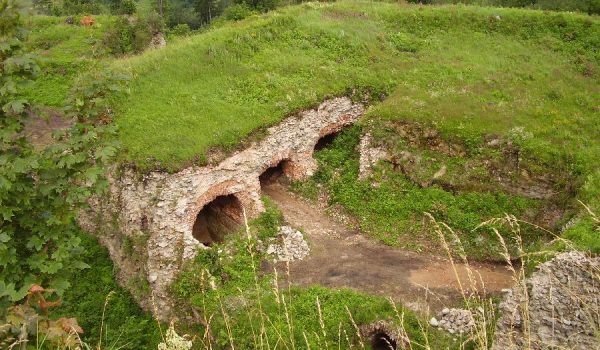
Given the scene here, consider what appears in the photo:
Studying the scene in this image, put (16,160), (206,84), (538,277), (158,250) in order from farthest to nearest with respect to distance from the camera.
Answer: (206,84), (158,250), (538,277), (16,160)

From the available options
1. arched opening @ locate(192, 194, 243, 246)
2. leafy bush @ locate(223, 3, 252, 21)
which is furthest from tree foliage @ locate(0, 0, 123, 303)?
leafy bush @ locate(223, 3, 252, 21)

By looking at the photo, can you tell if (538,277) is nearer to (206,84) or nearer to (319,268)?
(319,268)

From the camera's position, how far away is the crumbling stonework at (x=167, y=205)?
670 inches

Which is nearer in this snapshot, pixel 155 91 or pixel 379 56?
pixel 155 91

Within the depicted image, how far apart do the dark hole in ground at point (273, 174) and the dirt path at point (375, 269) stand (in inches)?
71.8

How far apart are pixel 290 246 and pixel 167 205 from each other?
14.7 feet

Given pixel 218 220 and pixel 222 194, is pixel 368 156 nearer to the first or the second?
pixel 222 194

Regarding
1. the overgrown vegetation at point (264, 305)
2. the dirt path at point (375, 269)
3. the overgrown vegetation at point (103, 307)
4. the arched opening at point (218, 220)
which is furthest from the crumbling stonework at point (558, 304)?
the overgrown vegetation at point (103, 307)

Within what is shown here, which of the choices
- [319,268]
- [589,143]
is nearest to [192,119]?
[319,268]

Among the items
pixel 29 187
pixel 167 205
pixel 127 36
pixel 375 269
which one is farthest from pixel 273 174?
pixel 127 36

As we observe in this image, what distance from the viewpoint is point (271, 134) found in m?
20.0

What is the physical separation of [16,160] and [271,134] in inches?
493

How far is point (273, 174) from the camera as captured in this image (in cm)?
2183

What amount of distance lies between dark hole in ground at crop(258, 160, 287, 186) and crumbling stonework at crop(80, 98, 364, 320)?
3.43ft
